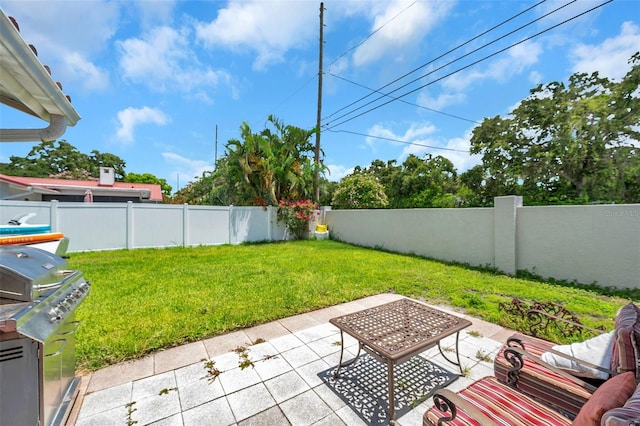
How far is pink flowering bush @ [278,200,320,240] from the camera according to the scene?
12.3 meters

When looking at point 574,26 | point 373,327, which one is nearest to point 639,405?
point 373,327

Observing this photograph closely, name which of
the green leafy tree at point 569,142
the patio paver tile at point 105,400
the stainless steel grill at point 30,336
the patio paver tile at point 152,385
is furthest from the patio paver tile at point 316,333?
the green leafy tree at point 569,142

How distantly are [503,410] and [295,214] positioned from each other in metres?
11.2

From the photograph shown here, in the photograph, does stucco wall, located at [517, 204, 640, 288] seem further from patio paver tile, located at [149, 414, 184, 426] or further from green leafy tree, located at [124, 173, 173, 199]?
green leafy tree, located at [124, 173, 173, 199]

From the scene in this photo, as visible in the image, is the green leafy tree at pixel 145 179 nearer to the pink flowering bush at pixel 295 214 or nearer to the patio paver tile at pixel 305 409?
the pink flowering bush at pixel 295 214

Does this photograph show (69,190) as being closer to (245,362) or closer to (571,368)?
(245,362)

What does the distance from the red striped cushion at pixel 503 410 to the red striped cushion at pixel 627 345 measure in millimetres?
482

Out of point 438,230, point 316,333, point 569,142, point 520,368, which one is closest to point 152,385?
point 316,333

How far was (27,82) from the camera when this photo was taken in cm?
183

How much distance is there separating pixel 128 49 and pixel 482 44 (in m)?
8.47

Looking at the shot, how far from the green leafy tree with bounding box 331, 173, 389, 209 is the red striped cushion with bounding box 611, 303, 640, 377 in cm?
1105

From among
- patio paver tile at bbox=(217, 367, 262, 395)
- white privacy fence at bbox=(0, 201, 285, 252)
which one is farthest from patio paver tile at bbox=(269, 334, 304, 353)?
white privacy fence at bbox=(0, 201, 285, 252)

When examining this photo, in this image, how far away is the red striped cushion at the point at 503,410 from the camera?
1.40 m

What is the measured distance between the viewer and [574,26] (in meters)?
5.14
